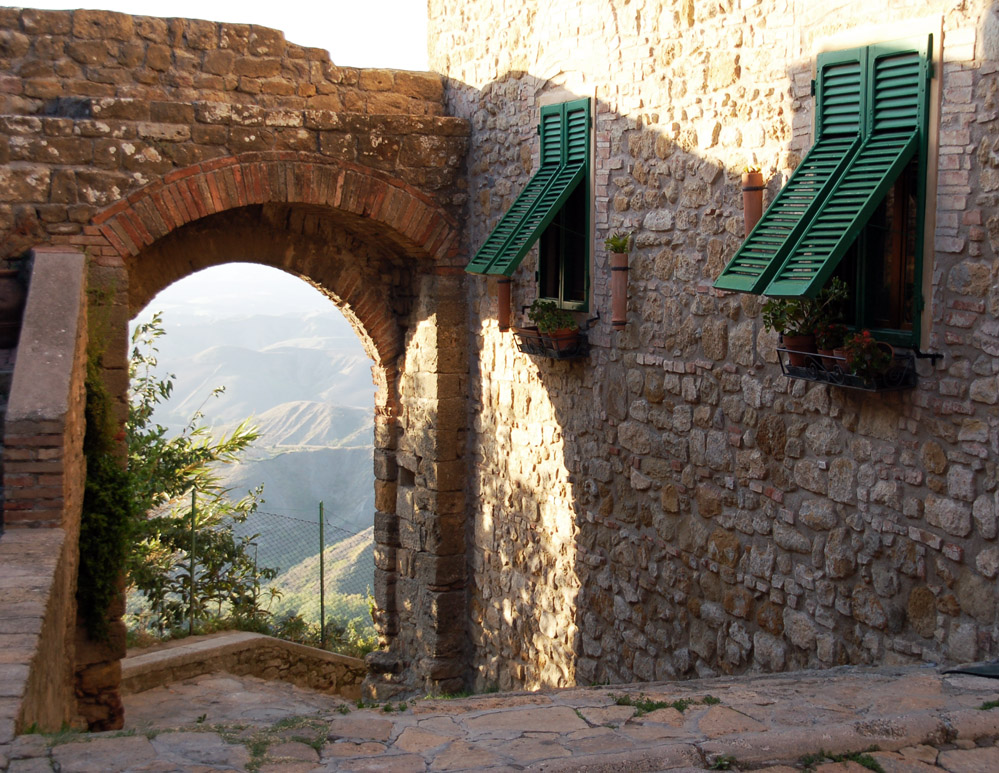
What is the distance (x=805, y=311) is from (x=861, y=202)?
561 mm

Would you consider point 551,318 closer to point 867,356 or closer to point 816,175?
point 816,175

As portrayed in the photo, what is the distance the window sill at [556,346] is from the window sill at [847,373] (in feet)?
6.70

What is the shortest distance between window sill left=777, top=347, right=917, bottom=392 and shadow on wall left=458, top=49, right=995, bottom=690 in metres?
0.11

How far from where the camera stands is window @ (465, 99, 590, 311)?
671cm

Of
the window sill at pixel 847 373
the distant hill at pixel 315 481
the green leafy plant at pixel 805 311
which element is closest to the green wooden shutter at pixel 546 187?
the green leafy plant at pixel 805 311

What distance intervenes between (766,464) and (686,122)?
6.20 feet

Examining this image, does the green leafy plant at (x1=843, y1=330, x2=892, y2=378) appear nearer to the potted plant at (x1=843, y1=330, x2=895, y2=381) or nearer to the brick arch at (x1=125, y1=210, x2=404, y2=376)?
the potted plant at (x1=843, y1=330, x2=895, y2=381)

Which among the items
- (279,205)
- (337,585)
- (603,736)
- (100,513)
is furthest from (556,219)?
(337,585)

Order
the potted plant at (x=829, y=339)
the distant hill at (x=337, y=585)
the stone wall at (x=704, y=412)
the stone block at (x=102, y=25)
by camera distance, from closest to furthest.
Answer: the stone wall at (x=704, y=412) < the potted plant at (x=829, y=339) < the stone block at (x=102, y=25) < the distant hill at (x=337, y=585)

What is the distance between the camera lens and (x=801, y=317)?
4.75 metres

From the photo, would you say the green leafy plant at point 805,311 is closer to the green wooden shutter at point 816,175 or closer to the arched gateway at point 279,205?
the green wooden shutter at point 816,175

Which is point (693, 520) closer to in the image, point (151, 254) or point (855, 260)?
point (855, 260)

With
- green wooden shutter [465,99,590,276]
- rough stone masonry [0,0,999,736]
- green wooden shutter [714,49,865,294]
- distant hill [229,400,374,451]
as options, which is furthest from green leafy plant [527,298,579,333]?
distant hill [229,400,374,451]

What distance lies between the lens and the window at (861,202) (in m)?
4.32
